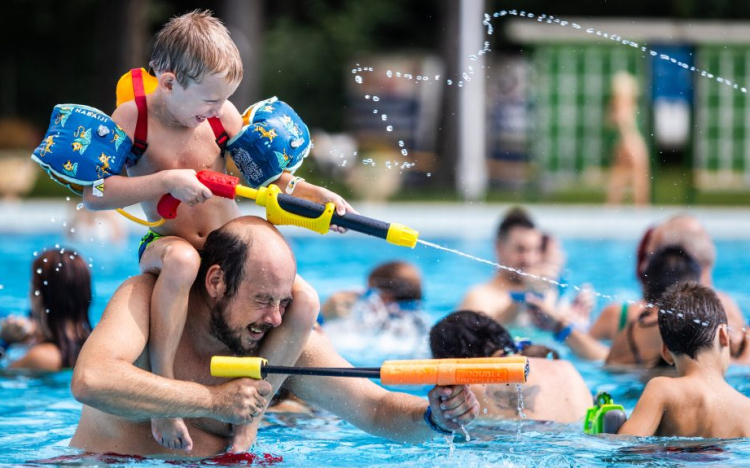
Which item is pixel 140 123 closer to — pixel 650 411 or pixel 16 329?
pixel 650 411

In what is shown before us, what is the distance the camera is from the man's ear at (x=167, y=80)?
422 centimetres

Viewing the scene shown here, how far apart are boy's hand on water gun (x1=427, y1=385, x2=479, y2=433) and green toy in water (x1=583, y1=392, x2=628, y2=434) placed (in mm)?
1013

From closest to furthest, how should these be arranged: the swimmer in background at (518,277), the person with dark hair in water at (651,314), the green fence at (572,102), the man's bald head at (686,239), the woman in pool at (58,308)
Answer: the person with dark hair in water at (651,314) < the woman in pool at (58,308) < the man's bald head at (686,239) < the swimmer in background at (518,277) < the green fence at (572,102)

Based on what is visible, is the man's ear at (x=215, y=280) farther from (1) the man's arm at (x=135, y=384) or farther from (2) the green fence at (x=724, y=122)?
(2) the green fence at (x=724, y=122)

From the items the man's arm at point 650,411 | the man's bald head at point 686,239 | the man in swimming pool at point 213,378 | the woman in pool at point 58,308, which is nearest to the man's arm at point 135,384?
the man in swimming pool at point 213,378

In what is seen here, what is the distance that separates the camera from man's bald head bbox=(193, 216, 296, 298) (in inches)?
165

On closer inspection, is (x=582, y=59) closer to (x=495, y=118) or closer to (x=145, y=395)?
(x=495, y=118)

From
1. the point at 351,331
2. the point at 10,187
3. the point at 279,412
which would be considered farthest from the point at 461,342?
the point at 10,187

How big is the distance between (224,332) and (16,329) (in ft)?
10.6

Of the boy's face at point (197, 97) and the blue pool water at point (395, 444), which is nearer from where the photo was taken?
the boy's face at point (197, 97)

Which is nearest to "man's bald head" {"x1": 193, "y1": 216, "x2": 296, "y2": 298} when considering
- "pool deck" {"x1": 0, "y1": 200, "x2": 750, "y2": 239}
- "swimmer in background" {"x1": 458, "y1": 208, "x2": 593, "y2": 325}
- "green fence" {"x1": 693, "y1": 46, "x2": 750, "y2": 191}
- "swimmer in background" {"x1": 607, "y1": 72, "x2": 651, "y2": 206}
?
"swimmer in background" {"x1": 458, "y1": 208, "x2": 593, "y2": 325}

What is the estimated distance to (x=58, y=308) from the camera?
6.74 metres

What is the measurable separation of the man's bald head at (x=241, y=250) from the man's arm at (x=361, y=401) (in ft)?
1.78

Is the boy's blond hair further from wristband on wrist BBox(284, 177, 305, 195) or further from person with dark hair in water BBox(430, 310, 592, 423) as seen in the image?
person with dark hair in water BBox(430, 310, 592, 423)
